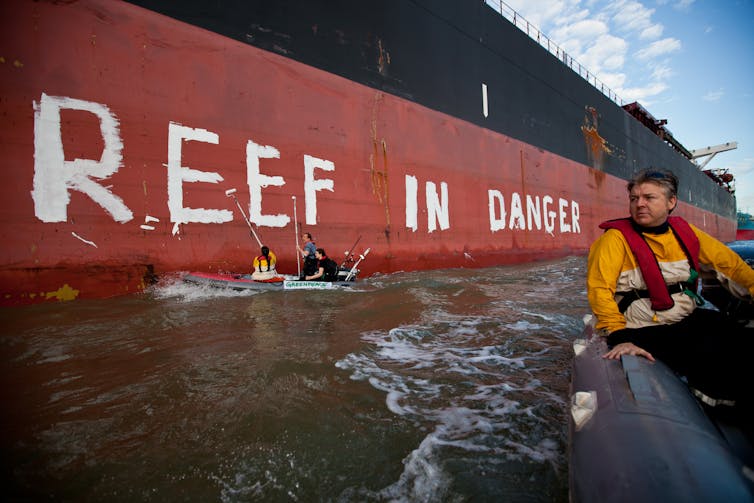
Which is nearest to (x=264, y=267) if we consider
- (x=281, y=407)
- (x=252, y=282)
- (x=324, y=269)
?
(x=252, y=282)

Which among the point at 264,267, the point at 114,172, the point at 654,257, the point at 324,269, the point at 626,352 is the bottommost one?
the point at 626,352

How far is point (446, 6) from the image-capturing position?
11.5m

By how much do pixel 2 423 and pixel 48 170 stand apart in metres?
4.57

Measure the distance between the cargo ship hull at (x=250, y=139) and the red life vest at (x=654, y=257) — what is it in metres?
6.53

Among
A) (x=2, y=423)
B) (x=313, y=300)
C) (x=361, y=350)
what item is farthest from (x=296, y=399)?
(x=313, y=300)

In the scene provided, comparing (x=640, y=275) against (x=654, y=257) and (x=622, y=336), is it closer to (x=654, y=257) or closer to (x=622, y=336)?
(x=654, y=257)

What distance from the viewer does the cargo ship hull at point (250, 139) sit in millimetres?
5496

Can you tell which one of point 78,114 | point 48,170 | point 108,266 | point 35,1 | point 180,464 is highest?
point 35,1

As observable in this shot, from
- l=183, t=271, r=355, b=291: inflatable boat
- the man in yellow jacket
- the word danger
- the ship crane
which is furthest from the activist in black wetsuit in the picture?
the ship crane

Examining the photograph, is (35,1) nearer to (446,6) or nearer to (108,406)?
(108,406)

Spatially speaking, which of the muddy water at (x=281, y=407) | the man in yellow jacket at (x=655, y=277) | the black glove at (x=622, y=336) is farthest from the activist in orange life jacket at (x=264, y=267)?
the black glove at (x=622, y=336)

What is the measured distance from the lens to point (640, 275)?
85.7 inches

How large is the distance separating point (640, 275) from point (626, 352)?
0.49 m

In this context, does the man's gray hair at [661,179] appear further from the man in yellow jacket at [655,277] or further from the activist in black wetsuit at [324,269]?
the activist in black wetsuit at [324,269]
